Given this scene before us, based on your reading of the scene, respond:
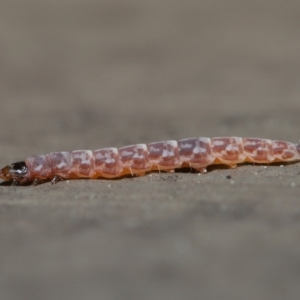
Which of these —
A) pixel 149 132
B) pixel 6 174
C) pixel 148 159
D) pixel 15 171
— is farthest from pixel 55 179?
pixel 149 132

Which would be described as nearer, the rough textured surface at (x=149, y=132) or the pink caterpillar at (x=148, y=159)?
the rough textured surface at (x=149, y=132)

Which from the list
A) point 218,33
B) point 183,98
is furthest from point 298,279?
point 218,33

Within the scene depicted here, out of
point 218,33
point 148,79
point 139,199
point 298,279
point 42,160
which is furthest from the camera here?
point 218,33

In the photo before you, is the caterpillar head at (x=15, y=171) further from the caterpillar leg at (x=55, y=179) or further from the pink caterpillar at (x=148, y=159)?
the caterpillar leg at (x=55, y=179)

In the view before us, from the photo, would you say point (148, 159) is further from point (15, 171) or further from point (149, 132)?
point (149, 132)

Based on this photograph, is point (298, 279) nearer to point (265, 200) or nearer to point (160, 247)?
point (160, 247)

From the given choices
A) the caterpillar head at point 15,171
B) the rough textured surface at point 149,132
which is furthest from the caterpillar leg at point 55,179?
the caterpillar head at point 15,171
